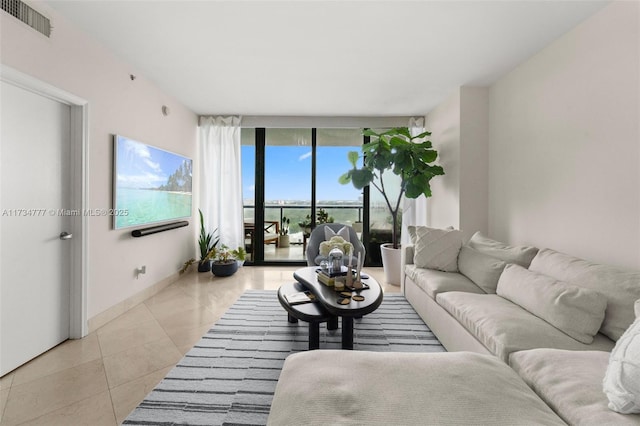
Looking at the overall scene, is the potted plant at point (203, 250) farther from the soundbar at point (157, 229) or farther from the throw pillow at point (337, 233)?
the throw pillow at point (337, 233)

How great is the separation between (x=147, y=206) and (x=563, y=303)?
12.1ft

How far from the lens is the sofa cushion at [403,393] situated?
0.90m

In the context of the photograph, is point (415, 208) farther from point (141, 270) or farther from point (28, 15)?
point (28, 15)

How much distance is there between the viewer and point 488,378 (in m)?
1.09

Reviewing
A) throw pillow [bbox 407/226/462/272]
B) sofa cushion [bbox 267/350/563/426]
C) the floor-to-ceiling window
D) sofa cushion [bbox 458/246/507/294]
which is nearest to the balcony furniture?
the floor-to-ceiling window

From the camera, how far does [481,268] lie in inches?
95.1

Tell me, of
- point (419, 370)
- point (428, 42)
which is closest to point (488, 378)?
point (419, 370)

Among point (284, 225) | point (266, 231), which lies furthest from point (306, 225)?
point (266, 231)

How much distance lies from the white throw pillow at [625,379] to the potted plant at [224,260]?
154 inches

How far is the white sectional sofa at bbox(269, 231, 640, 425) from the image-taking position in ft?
3.06

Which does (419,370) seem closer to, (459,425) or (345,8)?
(459,425)

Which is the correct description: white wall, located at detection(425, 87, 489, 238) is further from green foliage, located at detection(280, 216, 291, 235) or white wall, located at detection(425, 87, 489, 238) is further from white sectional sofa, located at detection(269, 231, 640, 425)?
green foliage, located at detection(280, 216, 291, 235)

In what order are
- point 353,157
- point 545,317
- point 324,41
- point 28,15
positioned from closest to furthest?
point 545,317 < point 28,15 < point 324,41 < point 353,157

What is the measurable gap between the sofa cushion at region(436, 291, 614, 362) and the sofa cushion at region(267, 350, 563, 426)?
0.32 meters
